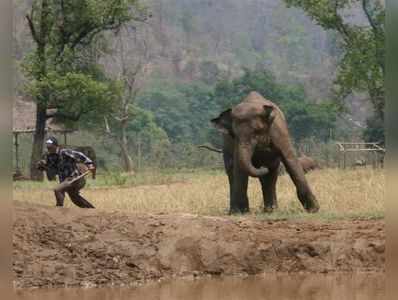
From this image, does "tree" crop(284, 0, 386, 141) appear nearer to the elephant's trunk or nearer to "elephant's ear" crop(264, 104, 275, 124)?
"elephant's ear" crop(264, 104, 275, 124)

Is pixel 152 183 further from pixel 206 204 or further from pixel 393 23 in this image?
pixel 393 23

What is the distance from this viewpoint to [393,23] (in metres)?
1.19

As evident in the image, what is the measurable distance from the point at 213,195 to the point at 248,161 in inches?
188

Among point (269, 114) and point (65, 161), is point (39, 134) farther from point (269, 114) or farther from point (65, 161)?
point (65, 161)

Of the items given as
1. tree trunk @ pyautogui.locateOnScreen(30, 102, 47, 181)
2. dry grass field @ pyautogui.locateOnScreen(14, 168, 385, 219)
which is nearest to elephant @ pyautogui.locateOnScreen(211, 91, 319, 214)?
dry grass field @ pyautogui.locateOnScreen(14, 168, 385, 219)

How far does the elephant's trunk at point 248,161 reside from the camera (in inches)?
567

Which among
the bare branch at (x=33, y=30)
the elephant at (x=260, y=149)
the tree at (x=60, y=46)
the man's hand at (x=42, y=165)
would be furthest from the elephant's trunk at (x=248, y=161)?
the bare branch at (x=33, y=30)

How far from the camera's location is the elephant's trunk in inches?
567

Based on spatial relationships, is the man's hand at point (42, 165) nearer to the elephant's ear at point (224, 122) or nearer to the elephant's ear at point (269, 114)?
the elephant's ear at point (224, 122)

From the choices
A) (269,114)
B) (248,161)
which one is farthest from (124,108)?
(248,161)

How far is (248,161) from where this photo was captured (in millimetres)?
14586

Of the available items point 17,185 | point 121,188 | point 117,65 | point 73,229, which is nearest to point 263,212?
point 73,229

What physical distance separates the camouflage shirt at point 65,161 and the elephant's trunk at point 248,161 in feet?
9.81

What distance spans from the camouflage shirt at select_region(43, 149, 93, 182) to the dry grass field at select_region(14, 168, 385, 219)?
3336 millimetres
